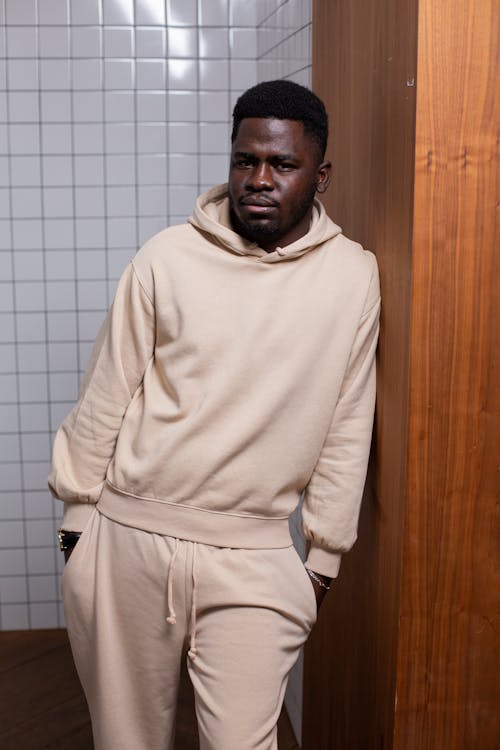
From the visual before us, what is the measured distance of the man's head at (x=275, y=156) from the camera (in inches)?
59.1

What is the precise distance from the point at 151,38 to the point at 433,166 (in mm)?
1726

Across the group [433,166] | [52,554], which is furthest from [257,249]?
[52,554]

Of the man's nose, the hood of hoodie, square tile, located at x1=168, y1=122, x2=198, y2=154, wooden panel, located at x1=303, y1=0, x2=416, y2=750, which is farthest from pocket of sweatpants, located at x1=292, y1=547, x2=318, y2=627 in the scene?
square tile, located at x1=168, y1=122, x2=198, y2=154

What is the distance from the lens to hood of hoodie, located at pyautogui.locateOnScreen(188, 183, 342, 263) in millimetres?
1560

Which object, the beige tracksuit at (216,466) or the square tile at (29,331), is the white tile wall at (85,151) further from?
the beige tracksuit at (216,466)

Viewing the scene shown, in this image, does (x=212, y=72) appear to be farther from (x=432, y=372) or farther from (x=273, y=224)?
(x=432, y=372)

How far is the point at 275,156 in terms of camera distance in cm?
150

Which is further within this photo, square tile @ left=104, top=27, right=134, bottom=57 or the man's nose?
square tile @ left=104, top=27, right=134, bottom=57

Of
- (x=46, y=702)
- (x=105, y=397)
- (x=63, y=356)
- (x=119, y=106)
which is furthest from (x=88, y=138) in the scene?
(x=46, y=702)

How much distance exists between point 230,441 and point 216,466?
5 cm

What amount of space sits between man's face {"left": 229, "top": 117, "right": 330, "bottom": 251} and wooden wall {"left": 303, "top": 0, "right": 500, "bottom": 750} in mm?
167

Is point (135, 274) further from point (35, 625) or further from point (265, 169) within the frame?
point (35, 625)

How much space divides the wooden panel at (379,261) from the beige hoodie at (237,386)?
0.07 m

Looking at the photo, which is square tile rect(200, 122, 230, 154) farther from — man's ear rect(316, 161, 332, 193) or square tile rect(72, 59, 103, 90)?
man's ear rect(316, 161, 332, 193)
